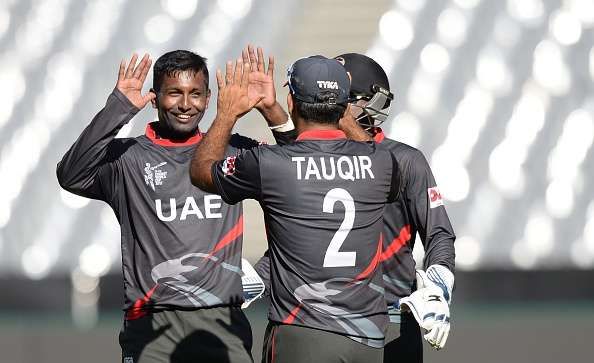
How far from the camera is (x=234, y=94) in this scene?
462 cm

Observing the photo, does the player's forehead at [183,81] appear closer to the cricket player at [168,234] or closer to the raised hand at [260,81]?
the cricket player at [168,234]

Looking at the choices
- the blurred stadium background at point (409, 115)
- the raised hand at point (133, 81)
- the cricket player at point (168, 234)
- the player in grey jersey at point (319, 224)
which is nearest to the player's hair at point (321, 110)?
the player in grey jersey at point (319, 224)

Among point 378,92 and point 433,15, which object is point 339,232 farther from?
point 433,15

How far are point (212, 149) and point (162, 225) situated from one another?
684mm

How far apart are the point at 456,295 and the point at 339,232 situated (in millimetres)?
7303

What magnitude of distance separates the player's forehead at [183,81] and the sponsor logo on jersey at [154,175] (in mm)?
320

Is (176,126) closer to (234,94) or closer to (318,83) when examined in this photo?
(234,94)

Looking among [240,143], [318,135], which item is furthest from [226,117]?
[240,143]

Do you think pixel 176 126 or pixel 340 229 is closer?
pixel 340 229

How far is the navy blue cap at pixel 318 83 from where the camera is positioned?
4.38m

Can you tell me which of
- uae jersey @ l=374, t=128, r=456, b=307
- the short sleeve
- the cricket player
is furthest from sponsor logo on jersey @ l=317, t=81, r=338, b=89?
the cricket player

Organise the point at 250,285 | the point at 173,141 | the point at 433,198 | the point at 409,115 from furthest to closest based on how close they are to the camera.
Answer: the point at 409,115
the point at 173,141
the point at 250,285
the point at 433,198

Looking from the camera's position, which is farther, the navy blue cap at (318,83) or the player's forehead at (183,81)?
the player's forehead at (183,81)

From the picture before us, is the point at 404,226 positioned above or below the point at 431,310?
above
